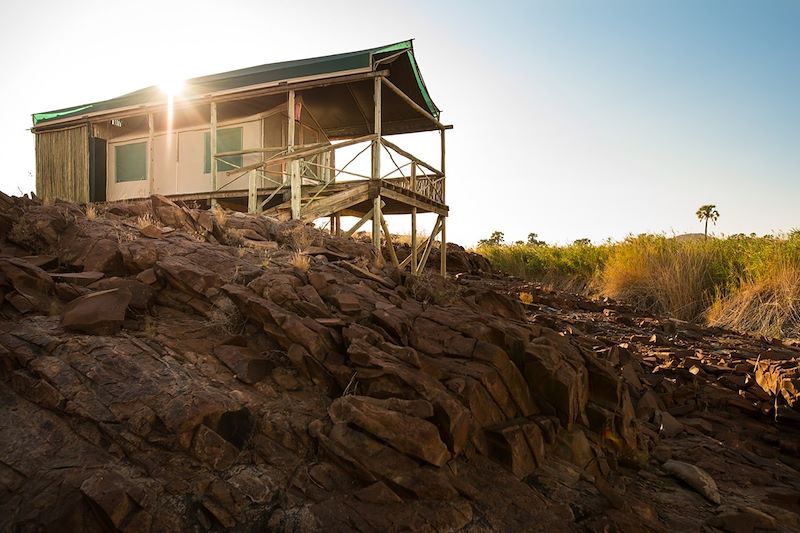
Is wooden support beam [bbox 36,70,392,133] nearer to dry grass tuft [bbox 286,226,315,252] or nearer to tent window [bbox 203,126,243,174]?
tent window [bbox 203,126,243,174]

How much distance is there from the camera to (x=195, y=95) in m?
12.8

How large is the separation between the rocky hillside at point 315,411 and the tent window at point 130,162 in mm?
9222

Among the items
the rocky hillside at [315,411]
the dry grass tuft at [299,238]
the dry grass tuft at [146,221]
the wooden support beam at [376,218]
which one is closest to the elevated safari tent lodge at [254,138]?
the wooden support beam at [376,218]

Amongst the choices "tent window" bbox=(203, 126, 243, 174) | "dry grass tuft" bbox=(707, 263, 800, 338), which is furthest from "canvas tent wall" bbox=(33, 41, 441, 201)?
"dry grass tuft" bbox=(707, 263, 800, 338)

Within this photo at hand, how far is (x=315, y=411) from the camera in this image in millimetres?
3715

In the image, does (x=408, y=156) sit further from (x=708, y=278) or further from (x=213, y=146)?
(x=708, y=278)

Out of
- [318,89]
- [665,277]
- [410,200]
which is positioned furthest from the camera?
[318,89]

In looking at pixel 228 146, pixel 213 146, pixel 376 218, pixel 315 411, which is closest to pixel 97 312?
pixel 315 411

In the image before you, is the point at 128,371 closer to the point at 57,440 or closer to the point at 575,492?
the point at 57,440

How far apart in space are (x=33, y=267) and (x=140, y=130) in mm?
11947

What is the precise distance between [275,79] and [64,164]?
8.11 m

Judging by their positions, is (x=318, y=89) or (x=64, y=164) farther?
(x=64, y=164)

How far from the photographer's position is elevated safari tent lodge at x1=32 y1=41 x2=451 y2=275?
11.5m

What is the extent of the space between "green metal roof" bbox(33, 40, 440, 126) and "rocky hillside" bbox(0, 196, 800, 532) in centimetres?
702
